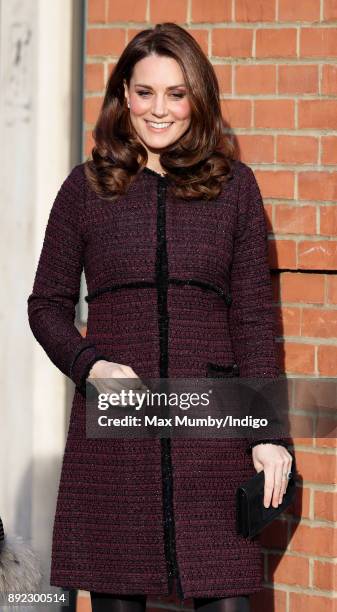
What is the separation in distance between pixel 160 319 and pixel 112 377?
253mm

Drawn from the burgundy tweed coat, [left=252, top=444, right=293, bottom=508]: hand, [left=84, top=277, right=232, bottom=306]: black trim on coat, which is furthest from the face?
[left=252, top=444, right=293, bottom=508]: hand

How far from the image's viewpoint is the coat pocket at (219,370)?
3457 millimetres

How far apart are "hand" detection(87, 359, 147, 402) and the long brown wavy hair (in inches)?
19.9

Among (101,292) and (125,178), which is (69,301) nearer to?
(101,292)

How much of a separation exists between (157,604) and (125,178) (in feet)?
5.56

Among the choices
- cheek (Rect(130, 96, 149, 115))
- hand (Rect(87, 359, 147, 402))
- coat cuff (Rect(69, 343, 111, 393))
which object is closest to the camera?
hand (Rect(87, 359, 147, 402))

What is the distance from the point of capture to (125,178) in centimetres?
357

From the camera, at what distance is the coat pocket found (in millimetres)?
3457

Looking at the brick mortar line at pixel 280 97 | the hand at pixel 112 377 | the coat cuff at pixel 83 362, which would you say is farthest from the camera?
the brick mortar line at pixel 280 97

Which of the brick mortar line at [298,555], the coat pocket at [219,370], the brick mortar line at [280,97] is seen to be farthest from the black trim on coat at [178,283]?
the brick mortar line at [298,555]

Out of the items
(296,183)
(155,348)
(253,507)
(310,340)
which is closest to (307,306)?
(310,340)

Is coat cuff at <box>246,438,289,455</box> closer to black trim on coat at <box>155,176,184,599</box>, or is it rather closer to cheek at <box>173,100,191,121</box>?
black trim on coat at <box>155,176,184,599</box>

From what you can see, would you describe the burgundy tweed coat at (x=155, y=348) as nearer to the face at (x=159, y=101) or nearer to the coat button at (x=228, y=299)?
the coat button at (x=228, y=299)

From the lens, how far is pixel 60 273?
11.7 feet
